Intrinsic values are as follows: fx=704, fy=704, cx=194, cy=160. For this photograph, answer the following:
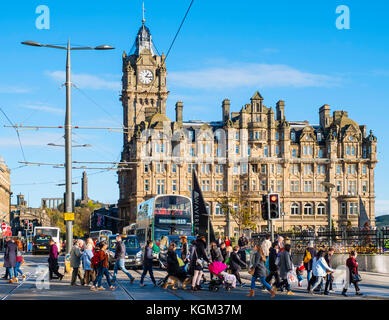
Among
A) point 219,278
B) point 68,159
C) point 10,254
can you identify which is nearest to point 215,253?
point 219,278

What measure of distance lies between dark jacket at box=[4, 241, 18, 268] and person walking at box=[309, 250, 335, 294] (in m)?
11.7

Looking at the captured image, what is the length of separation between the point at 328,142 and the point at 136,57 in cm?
3970

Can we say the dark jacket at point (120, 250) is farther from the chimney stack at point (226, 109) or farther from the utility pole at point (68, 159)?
the chimney stack at point (226, 109)

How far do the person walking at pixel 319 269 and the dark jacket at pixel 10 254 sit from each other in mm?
11724

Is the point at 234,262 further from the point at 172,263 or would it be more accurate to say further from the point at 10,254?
the point at 10,254

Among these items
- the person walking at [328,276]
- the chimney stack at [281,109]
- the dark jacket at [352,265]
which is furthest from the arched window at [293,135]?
the dark jacket at [352,265]

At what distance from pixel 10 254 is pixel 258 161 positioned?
8349cm

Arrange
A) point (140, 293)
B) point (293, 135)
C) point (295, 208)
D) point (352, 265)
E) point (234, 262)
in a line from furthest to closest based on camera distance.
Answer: point (293, 135)
point (295, 208)
point (234, 262)
point (140, 293)
point (352, 265)

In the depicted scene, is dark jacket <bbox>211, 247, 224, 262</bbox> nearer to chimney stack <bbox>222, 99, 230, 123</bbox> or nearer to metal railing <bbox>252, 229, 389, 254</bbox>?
metal railing <bbox>252, 229, 389, 254</bbox>

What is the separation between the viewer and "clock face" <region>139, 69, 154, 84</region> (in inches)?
4892

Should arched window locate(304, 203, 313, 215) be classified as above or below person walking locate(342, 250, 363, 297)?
above

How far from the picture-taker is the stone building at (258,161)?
4242 inches

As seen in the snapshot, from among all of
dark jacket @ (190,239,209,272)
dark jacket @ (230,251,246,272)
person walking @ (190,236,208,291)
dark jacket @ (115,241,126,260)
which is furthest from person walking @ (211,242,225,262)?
dark jacket @ (115,241,126,260)

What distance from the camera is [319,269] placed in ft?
75.9
